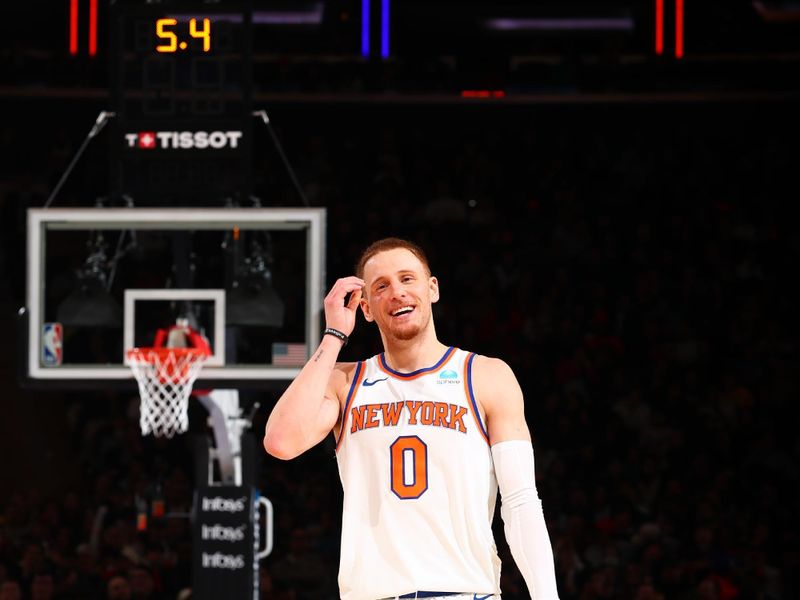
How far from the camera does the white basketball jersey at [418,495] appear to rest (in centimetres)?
388

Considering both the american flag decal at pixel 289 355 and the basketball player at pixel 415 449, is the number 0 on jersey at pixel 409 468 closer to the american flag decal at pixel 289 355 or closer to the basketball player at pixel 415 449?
the basketball player at pixel 415 449

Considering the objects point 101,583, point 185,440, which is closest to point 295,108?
point 185,440

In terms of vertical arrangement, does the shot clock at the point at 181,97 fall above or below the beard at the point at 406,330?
above

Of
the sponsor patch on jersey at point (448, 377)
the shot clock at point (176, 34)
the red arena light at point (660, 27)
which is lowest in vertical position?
the sponsor patch on jersey at point (448, 377)

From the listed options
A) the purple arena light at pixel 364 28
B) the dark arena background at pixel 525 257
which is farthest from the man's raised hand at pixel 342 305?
the purple arena light at pixel 364 28

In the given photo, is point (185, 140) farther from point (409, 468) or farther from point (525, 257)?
point (525, 257)

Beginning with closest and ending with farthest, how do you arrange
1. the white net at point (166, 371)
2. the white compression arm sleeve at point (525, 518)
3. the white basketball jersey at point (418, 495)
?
the white compression arm sleeve at point (525, 518) → the white basketball jersey at point (418, 495) → the white net at point (166, 371)

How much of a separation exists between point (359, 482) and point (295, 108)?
468 inches

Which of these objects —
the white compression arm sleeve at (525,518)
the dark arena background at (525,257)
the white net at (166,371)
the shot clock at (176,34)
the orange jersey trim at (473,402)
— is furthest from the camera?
the dark arena background at (525,257)

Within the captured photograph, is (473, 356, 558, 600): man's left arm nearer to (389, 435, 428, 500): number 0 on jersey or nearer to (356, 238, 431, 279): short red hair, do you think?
(389, 435, 428, 500): number 0 on jersey

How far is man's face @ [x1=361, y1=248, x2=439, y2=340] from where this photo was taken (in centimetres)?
407

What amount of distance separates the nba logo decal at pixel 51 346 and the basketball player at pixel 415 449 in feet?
15.1

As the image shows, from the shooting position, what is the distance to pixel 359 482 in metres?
3.99

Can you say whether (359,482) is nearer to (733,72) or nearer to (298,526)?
(298,526)
